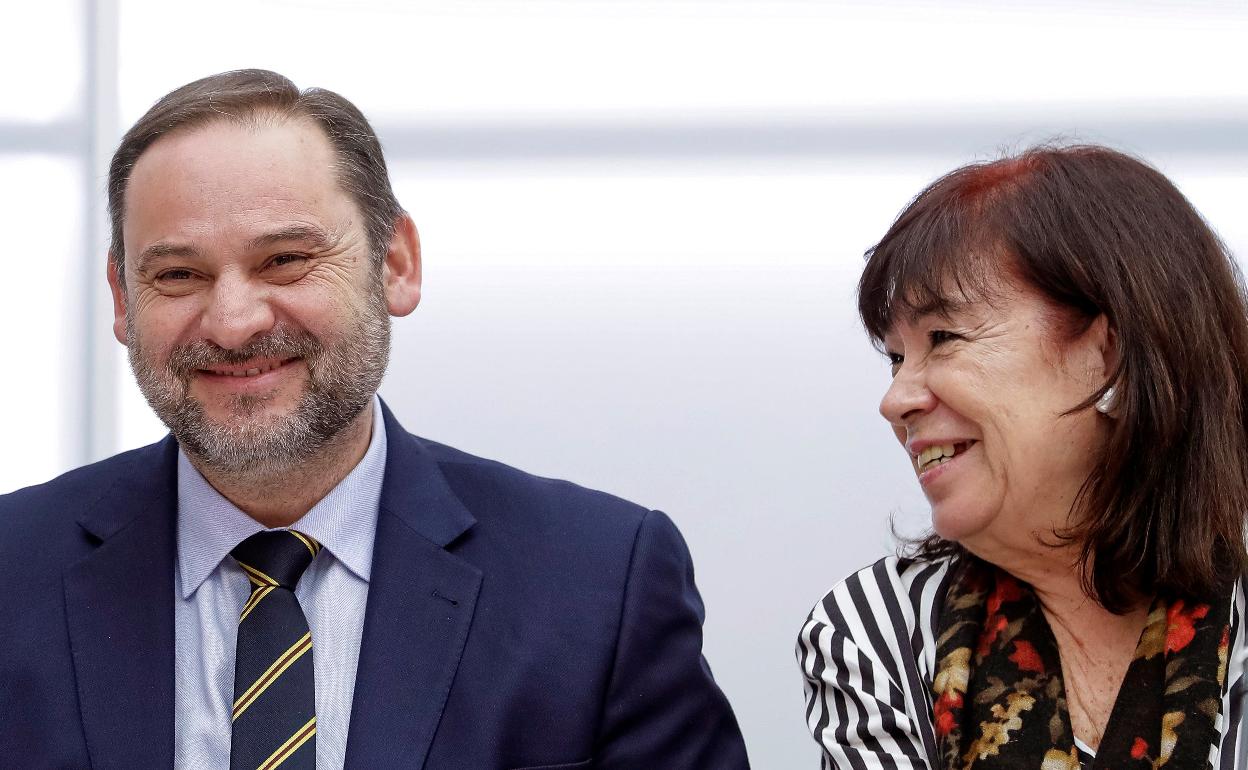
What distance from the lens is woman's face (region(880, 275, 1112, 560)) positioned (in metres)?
1.62

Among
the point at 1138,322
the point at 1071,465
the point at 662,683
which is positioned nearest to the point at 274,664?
the point at 662,683

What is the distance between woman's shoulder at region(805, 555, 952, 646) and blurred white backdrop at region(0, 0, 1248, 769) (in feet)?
2.69

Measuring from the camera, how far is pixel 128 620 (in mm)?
1713

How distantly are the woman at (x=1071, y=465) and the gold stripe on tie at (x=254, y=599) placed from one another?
2.35ft

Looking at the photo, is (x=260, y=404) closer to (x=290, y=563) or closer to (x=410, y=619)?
(x=290, y=563)

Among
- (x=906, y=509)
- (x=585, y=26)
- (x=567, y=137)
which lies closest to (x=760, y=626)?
(x=906, y=509)

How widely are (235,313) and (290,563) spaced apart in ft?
1.03

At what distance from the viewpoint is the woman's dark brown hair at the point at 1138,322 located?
1.61m

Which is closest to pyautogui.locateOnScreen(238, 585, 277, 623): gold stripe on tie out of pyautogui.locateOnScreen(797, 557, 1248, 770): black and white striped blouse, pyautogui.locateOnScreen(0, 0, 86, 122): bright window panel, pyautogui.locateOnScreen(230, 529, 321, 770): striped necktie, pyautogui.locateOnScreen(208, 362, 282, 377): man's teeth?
pyautogui.locateOnScreen(230, 529, 321, 770): striped necktie

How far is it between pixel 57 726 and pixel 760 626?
1.43 metres

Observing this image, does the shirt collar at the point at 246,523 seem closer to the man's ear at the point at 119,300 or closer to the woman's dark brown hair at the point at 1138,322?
the man's ear at the point at 119,300

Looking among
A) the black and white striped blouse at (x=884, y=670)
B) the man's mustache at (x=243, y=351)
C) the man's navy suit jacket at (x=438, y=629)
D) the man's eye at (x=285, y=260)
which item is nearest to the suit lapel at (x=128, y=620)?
the man's navy suit jacket at (x=438, y=629)

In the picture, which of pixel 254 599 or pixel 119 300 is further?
pixel 119 300

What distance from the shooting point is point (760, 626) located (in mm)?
2732
